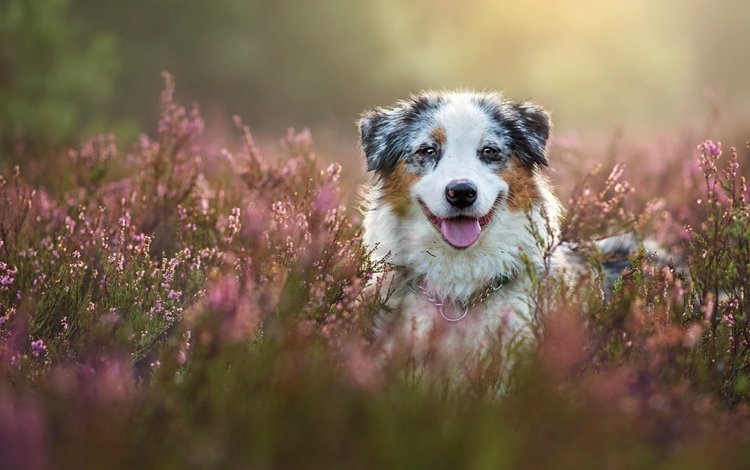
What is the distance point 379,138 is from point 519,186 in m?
1.01

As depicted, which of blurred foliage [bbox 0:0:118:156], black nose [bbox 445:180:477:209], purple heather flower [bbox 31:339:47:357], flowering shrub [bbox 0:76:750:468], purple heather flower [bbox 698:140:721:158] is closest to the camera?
flowering shrub [bbox 0:76:750:468]

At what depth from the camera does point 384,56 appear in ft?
90.8

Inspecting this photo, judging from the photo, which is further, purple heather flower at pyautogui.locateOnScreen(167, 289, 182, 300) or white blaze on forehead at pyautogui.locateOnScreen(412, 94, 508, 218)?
white blaze on forehead at pyautogui.locateOnScreen(412, 94, 508, 218)

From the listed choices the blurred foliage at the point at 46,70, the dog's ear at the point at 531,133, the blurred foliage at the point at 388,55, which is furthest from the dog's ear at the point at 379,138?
the blurred foliage at the point at 388,55

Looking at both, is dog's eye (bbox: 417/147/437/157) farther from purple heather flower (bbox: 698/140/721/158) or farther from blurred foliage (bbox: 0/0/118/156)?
blurred foliage (bbox: 0/0/118/156)

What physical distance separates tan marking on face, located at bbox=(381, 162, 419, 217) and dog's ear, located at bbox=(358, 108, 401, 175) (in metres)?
0.08

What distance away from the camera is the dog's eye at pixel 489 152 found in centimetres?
449

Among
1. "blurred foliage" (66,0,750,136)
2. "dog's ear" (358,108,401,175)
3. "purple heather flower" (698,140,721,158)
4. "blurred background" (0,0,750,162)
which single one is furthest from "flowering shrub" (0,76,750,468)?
"blurred foliage" (66,0,750,136)

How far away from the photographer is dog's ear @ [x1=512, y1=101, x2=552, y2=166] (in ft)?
15.4

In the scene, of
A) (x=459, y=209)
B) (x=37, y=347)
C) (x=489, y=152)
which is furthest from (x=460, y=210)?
(x=37, y=347)

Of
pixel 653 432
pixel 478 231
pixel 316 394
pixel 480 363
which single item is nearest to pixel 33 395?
pixel 316 394

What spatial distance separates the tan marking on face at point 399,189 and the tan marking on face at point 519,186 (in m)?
0.55

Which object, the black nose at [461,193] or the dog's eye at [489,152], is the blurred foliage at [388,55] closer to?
the dog's eye at [489,152]

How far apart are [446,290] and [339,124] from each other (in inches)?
945
